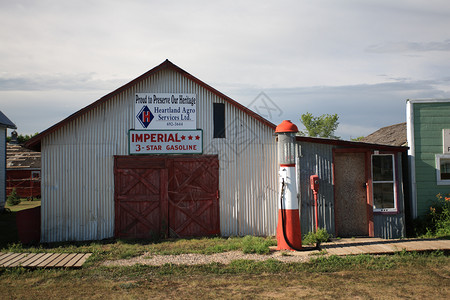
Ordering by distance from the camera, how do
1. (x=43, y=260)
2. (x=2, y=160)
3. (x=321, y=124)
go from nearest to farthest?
(x=43, y=260) < (x=2, y=160) < (x=321, y=124)

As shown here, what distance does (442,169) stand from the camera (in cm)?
1120

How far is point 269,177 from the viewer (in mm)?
10930

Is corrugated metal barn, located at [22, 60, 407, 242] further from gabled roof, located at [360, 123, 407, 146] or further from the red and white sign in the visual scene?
gabled roof, located at [360, 123, 407, 146]

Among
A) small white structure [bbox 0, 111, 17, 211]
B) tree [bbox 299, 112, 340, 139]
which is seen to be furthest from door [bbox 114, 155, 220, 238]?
tree [bbox 299, 112, 340, 139]

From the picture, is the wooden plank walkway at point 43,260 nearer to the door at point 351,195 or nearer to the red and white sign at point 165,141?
the red and white sign at point 165,141

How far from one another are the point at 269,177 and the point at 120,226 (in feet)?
14.7

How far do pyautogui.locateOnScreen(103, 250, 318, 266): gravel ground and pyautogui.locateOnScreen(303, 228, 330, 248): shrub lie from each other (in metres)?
0.83

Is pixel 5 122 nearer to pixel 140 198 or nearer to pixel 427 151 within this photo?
pixel 140 198

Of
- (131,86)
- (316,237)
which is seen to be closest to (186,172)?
(131,86)

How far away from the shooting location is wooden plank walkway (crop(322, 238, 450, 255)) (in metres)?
8.46

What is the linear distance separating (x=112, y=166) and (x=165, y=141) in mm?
1657

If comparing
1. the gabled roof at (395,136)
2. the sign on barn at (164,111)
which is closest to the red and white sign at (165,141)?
the sign on barn at (164,111)

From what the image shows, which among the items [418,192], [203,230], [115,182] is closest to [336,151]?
[418,192]

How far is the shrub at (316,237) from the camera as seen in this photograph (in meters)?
9.50
